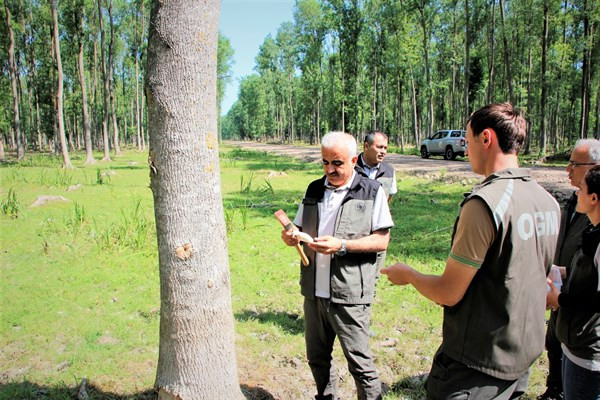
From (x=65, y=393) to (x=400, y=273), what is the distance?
119 inches

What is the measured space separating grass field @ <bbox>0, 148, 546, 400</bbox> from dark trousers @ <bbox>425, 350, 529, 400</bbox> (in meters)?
1.62

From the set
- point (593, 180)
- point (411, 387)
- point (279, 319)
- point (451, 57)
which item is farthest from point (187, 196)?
point (451, 57)

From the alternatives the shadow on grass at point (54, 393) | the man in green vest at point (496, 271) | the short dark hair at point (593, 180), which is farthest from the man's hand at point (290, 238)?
the shadow on grass at point (54, 393)

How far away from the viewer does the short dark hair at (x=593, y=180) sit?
2.03 meters

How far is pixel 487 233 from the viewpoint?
1.56 meters

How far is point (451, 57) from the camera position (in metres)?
34.6

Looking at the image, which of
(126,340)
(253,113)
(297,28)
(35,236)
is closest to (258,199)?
(35,236)

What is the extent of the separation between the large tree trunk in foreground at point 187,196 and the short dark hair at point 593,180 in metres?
2.03

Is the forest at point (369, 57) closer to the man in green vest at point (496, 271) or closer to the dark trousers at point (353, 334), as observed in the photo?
the dark trousers at point (353, 334)

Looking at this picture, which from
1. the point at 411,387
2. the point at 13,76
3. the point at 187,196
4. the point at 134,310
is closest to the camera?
the point at 187,196

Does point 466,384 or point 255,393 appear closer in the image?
point 466,384

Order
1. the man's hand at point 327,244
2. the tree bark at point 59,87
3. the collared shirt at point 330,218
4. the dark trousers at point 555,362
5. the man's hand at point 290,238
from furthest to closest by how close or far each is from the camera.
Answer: the tree bark at point 59,87
the dark trousers at point 555,362
the collared shirt at point 330,218
the man's hand at point 290,238
the man's hand at point 327,244

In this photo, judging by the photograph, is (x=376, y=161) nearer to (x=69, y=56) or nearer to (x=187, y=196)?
(x=187, y=196)

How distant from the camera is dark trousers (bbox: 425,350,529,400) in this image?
5.57 ft
